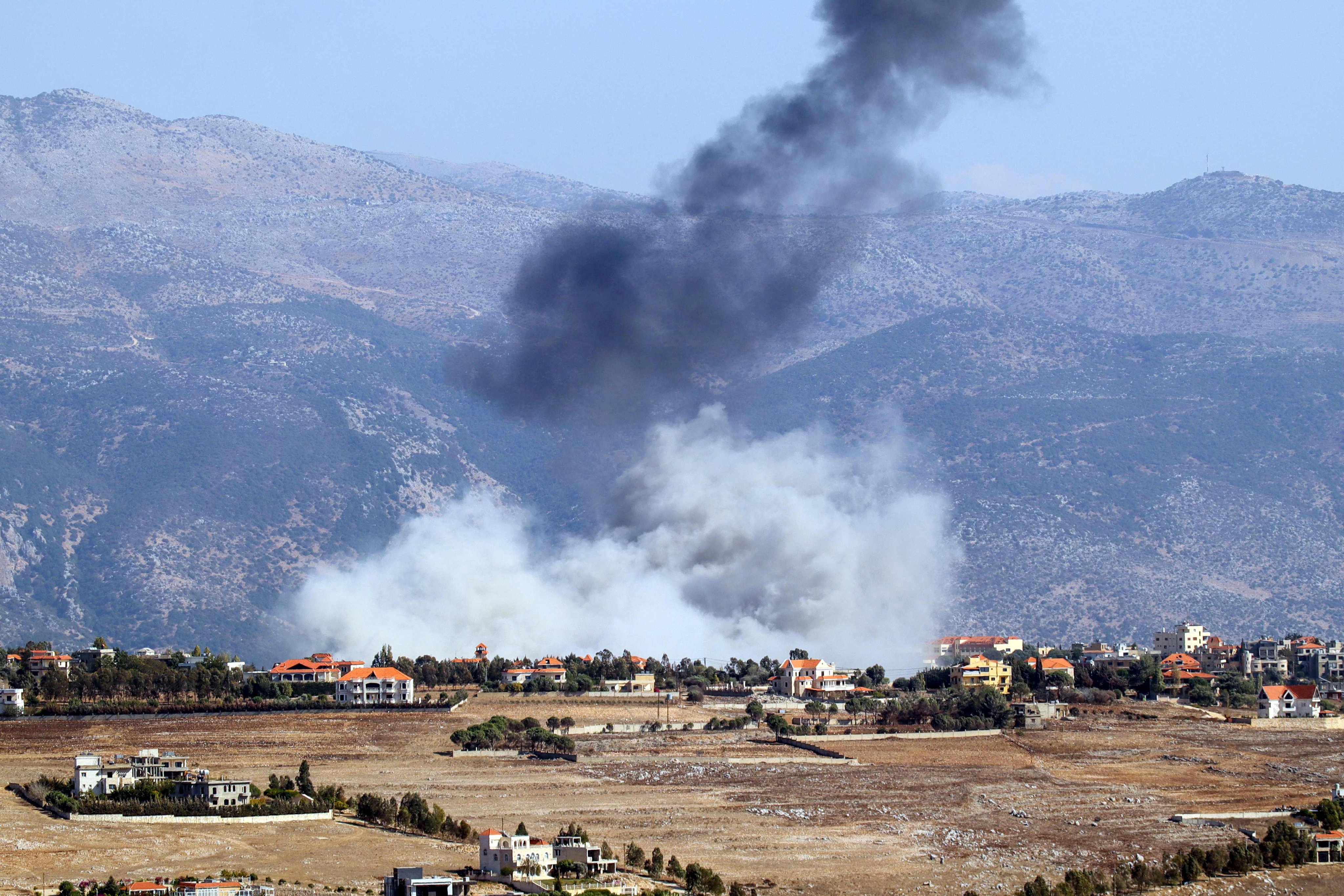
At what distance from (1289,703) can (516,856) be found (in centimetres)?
5072

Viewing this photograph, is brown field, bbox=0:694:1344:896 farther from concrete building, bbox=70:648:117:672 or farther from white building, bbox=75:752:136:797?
concrete building, bbox=70:648:117:672

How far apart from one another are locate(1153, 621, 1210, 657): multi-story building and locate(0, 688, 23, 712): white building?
6701cm

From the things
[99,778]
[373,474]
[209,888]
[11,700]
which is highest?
[373,474]

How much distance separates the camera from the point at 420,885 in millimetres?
55125

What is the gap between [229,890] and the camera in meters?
54.7

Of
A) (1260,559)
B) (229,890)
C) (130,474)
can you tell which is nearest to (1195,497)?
(1260,559)

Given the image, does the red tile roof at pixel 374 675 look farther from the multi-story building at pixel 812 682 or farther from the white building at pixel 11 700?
the multi-story building at pixel 812 682

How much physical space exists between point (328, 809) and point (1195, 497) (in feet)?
403

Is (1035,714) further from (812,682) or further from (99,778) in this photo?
(99,778)

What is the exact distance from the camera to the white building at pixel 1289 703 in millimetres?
99125

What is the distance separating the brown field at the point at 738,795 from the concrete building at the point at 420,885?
1.98 meters

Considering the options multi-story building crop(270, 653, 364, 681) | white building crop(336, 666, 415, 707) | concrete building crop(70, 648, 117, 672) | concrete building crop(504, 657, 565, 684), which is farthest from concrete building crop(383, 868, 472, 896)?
concrete building crop(70, 648, 117, 672)

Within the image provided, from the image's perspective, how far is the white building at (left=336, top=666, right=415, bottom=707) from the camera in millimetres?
95188

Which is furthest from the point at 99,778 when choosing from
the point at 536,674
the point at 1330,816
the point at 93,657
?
the point at 93,657
